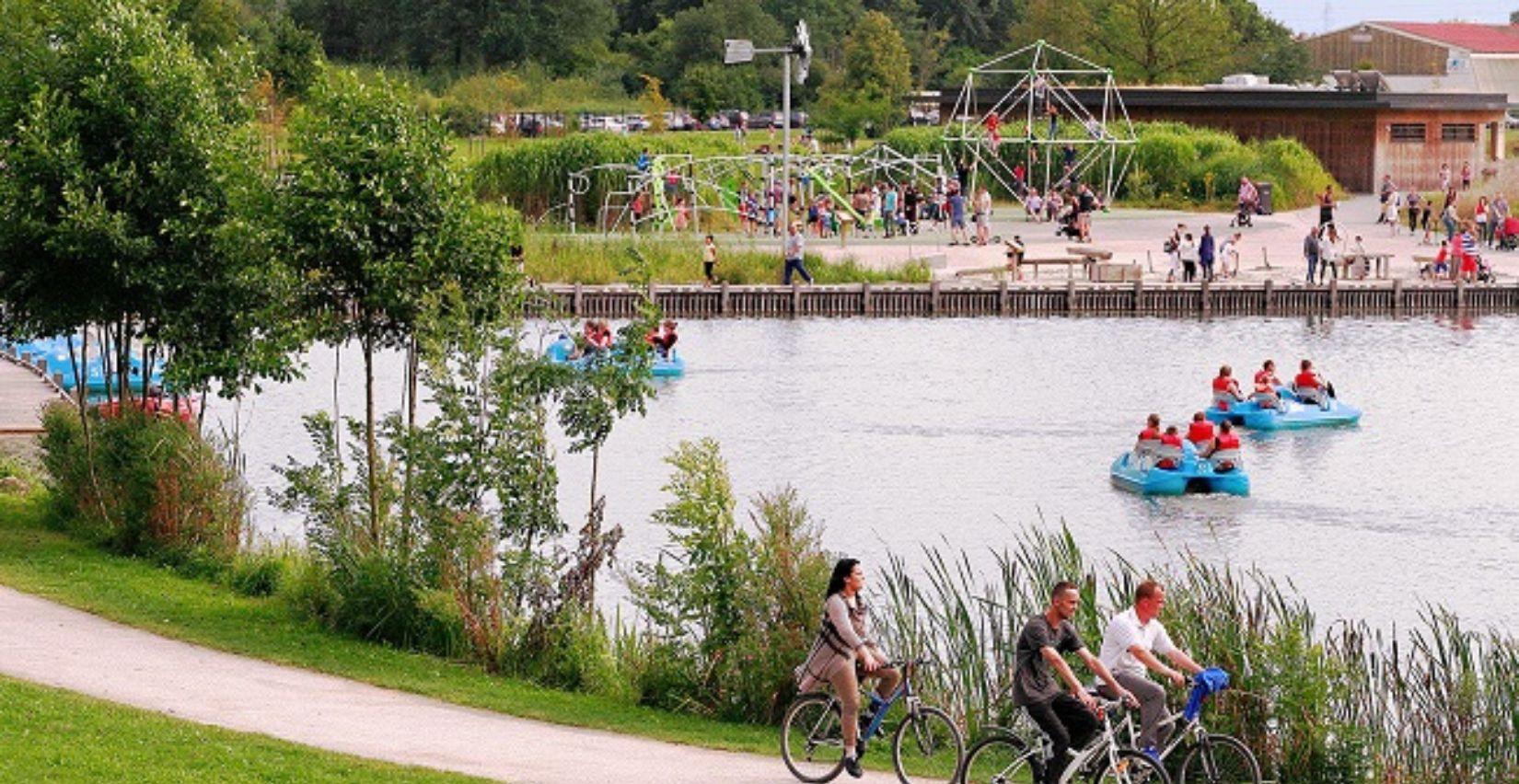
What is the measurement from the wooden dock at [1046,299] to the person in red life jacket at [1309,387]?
48.0ft

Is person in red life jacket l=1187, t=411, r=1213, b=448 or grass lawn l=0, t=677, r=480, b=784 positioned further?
person in red life jacket l=1187, t=411, r=1213, b=448

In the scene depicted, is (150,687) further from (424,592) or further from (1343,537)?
(1343,537)

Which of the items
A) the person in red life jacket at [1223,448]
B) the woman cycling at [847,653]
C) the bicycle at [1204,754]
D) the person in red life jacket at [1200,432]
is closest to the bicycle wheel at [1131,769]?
the bicycle at [1204,754]

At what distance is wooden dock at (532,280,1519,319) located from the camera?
63094 mm

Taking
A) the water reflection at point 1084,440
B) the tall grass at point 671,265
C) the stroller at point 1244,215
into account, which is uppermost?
the stroller at point 1244,215

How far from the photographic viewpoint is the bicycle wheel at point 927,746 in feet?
65.1

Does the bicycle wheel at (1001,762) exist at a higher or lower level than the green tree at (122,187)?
lower

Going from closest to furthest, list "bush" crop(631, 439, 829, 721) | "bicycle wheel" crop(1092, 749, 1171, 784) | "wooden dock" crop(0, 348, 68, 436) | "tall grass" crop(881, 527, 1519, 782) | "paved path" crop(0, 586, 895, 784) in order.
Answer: "bicycle wheel" crop(1092, 749, 1171, 784) → "paved path" crop(0, 586, 895, 784) → "tall grass" crop(881, 527, 1519, 782) → "bush" crop(631, 439, 829, 721) → "wooden dock" crop(0, 348, 68, 436)

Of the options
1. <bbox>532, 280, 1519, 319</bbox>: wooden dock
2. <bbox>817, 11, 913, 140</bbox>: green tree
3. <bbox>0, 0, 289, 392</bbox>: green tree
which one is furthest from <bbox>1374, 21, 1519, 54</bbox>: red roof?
<bbox>0, 0, 289, 392</bbox>: green tree

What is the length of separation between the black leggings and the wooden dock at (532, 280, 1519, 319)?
4317 centimetres

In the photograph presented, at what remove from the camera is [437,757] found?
20.3 m

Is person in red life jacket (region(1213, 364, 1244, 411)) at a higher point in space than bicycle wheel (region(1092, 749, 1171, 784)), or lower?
higher

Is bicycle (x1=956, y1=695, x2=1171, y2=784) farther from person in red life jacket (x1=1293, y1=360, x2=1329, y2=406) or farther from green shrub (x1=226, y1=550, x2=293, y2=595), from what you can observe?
person in red life jacket (x1=1293, y1=360, x2=1329, y2=406)

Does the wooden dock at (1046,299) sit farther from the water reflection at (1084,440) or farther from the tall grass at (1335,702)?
the tall grass at (1335,702)
